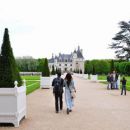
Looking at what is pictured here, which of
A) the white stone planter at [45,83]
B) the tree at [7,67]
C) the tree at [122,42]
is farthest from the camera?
the tree at [122,42]

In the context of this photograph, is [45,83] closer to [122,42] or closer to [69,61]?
[122,42]

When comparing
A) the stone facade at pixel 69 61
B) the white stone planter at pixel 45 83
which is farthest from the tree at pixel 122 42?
the stone facade at pixel 69 61

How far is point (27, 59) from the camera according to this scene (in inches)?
4828

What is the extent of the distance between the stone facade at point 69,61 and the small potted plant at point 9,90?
487 feet

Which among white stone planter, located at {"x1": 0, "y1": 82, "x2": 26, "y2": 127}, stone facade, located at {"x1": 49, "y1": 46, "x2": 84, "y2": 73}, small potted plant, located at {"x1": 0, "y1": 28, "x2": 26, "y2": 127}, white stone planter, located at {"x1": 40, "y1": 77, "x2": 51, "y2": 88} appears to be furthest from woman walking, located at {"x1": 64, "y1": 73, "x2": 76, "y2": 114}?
stone facade, located at {"x1": 49, "y1": 46, "x2": 84, "y2": 73}

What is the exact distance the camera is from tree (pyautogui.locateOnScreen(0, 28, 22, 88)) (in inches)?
402

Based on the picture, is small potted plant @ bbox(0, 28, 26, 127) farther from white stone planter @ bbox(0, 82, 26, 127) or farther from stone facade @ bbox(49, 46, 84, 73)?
stone facade @ bbox(49, 46, 84, 73)

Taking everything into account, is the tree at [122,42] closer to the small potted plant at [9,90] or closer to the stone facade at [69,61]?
the small potted plant at [9,90]

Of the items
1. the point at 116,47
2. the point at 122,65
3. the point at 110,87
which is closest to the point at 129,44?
the point at 116,47

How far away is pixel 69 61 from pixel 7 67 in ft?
518

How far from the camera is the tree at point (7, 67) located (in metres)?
10.2

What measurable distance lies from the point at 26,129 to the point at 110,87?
66.5ft

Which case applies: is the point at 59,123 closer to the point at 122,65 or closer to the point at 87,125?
the point at 87,125

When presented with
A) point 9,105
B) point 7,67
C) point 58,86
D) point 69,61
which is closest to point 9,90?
point 9,105
